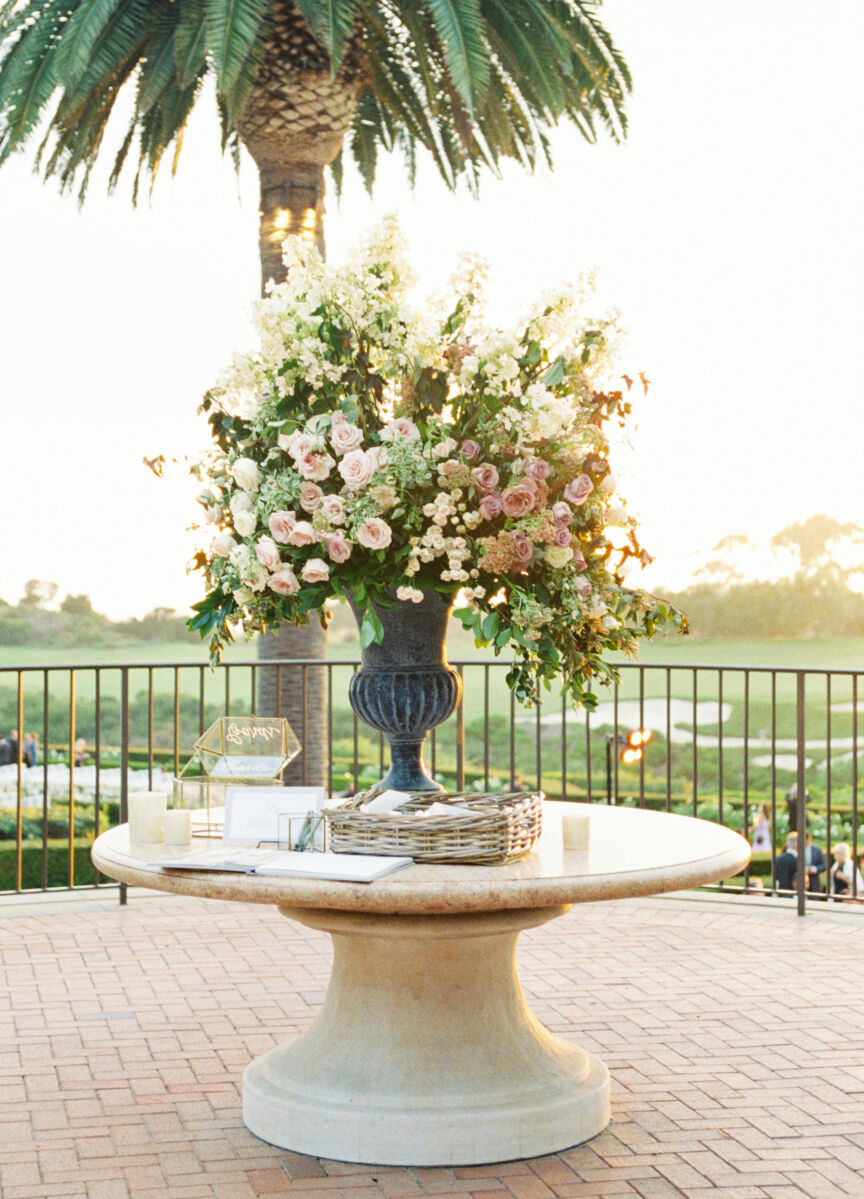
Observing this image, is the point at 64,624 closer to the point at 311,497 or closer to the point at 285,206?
the point at 285,206

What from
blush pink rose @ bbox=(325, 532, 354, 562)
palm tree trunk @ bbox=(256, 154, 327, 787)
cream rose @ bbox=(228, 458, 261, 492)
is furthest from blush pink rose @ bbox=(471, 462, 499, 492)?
palm tree trunk @ bbox=(256, 154, 327, 787)

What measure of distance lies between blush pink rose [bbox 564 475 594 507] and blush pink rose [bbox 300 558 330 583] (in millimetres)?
606

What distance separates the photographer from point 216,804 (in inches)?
137

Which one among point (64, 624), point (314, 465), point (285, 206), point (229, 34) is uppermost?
point (229, 34)

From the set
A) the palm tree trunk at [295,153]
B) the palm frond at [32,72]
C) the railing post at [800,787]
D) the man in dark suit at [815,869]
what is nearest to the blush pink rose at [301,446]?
the railing post at [800,787]

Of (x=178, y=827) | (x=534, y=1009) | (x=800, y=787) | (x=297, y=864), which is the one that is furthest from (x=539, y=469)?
(x=800, y=787)

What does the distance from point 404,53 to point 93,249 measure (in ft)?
40.1

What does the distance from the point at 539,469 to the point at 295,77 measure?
7003 millimetres

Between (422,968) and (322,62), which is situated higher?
(322,62)

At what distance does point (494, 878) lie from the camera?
9.30 feet

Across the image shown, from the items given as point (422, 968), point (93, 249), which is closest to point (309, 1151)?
point (422, 968)

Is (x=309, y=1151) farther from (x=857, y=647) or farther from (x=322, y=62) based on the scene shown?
(x=857, y=647)

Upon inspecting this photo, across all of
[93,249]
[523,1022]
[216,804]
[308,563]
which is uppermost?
[93,249]

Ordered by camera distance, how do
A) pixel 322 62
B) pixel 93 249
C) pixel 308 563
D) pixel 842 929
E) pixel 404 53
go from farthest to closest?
pixel 93 249 < pixel 404 53 < pixel 322 62 < pixel 842 929 < pixel 308 563
